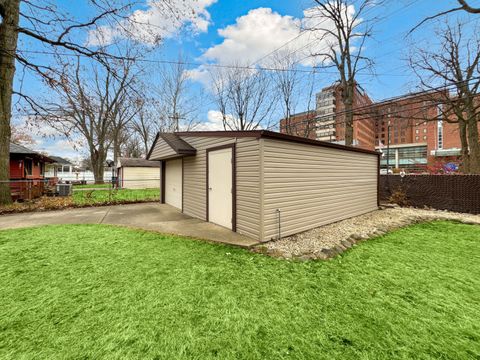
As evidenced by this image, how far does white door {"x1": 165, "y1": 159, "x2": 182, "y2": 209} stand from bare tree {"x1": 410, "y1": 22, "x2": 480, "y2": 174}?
1357cm

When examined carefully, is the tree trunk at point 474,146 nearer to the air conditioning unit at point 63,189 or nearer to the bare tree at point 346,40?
the bare tree at point 346,40

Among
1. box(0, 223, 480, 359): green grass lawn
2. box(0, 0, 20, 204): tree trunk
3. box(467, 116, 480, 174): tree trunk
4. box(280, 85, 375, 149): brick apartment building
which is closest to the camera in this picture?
box(0, 223, 480, 359): green grass lawn

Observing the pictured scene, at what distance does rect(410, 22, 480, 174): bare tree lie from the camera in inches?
442

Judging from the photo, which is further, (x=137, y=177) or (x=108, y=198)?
(x=137, y=177)

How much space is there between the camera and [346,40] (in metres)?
12.5

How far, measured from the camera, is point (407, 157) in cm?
4797

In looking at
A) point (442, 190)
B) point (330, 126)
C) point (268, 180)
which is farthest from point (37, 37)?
point (330, 126)

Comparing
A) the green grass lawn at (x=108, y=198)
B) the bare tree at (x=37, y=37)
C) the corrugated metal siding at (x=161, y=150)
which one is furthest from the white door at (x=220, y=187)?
the green grass lawn at (x=108, y=198)

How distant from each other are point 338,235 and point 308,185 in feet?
4.40

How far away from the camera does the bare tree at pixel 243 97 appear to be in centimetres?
1934

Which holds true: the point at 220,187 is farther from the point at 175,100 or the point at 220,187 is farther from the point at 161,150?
the point at 175,100

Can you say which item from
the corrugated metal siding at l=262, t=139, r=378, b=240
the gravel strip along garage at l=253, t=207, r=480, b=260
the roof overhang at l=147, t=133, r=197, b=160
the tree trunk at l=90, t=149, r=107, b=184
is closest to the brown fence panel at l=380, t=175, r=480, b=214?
the gravel strip along garage at l=253, t=207, r=480, b=260

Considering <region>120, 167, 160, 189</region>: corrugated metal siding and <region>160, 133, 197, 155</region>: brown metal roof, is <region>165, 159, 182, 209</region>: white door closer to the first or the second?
<region>160, 133, 197, 155</region>: brown metal roof

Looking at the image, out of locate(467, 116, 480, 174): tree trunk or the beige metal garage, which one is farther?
locate(467, 116, 480, 174): tree trunk
